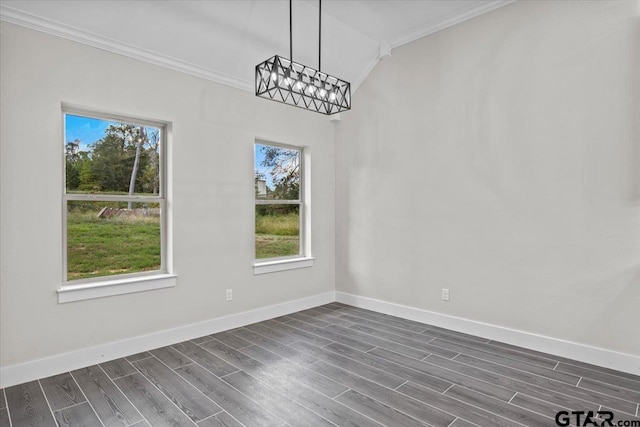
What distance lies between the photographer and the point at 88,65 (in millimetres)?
3035

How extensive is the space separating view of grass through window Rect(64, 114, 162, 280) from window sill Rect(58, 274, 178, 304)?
5.9 inches

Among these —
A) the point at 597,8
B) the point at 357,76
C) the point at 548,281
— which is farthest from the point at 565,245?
the point at 357,76

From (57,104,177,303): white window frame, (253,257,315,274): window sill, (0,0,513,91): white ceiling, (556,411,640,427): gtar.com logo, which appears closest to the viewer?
(556,411,640,427): gtar.com logo

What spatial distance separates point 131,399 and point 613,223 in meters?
3.73

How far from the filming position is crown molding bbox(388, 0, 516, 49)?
3512 mm

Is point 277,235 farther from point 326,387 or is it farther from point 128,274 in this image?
point 326,387

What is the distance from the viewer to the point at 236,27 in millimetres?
3480

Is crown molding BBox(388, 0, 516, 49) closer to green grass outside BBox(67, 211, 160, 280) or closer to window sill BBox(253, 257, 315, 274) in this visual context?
window sill BBox(253, 257, 315, 274)

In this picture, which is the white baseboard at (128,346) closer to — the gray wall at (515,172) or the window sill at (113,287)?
the window sill at (113,287)

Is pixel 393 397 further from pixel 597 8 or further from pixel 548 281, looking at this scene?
pixel 597 8

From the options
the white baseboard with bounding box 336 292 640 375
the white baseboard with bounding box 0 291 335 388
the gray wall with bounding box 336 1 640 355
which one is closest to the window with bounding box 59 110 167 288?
the white baseboard with bounding box 0 291 335 388

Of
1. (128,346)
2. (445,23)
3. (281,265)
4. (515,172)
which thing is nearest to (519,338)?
(515,172)

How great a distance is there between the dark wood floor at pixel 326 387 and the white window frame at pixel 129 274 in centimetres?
58

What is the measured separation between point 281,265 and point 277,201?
30.2 inches
